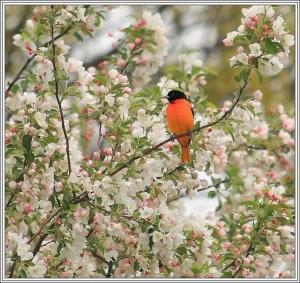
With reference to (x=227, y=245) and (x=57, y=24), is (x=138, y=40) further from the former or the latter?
→ (x=227, y=245)

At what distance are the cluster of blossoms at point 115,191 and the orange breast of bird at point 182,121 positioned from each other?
5 centimetres

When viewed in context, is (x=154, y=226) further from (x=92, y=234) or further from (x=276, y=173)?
(x=276, y=173)

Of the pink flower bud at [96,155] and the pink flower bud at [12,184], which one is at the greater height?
the pink flower bud at [96,155]

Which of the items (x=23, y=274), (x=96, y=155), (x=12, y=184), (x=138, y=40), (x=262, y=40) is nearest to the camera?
(x=262, y=40)

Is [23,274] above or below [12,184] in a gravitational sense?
below

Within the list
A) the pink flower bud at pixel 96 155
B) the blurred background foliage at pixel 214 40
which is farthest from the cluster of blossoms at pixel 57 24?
the blurred background foliage at pixel 214 40

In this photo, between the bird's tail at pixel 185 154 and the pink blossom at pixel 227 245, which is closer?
the bird's tail at pixel 185 154

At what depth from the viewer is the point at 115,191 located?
143 inches

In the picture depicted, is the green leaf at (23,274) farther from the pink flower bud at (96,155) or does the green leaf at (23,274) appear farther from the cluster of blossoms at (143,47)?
the cluster of blossoms at (143,47)

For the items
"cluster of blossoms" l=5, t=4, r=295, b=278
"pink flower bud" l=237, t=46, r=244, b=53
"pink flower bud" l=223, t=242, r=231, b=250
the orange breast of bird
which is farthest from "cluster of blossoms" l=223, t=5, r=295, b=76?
"pink flower bud" l=223, t=242, r=231, b=250

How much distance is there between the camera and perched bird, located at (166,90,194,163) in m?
3.92

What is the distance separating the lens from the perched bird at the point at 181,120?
12.9 feet

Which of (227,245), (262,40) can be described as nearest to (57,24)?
(262,40)

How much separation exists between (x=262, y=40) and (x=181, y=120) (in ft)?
2.50
